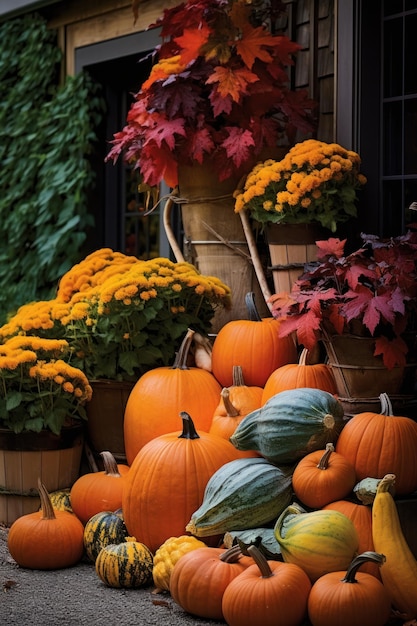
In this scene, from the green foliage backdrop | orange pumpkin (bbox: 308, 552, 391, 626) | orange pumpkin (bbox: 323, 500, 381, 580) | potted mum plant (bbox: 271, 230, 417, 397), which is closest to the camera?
orange pumpkin (bbox: 308, 552, 391, 626)

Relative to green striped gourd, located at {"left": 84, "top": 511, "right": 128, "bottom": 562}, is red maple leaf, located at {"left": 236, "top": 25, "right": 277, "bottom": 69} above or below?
above

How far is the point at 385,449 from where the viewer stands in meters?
3.54

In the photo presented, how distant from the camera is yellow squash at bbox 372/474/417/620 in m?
3.25

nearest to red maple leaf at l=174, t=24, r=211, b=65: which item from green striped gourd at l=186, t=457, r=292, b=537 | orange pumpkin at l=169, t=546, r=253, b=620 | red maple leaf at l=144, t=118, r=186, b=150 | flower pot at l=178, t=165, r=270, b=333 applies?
red maple leaf at l=144, t=118, r=186, b=150

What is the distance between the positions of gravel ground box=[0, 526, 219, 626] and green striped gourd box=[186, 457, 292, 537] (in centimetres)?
33

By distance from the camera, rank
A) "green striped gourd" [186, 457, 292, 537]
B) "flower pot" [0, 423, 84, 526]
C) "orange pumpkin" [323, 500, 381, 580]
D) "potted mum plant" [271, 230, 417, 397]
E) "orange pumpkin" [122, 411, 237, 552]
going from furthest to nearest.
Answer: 1. "flower pot" [0, 423, 84, 526]
2. "orange pumpkin" [122, 411, 237, 552]
3. "potted mum plant" [271, 230, 417, 397]
4. "green striped gourd" [186, 457, 292, 537]
5. "orange pumpkin" [323, 500, 381, 580]

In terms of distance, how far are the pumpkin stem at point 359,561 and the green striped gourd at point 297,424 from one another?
2.11ft

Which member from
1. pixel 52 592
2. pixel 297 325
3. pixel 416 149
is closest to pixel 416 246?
pixel 297 325

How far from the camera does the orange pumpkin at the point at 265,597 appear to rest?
3.09 m

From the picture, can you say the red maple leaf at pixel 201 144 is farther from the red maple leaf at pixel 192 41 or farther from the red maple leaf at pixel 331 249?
the red maple leaf at pixel 331 249

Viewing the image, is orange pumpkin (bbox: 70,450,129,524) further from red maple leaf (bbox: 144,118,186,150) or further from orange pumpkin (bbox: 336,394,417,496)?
red maple leaf (bbox: 144,118,186,150)

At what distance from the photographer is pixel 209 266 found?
507cm

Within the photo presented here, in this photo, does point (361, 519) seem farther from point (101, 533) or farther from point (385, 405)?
point (101, 533)

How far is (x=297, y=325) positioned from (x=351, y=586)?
1.16 m
